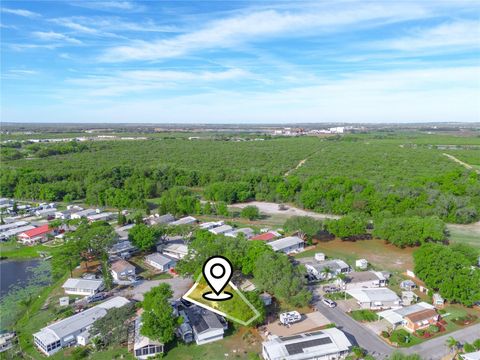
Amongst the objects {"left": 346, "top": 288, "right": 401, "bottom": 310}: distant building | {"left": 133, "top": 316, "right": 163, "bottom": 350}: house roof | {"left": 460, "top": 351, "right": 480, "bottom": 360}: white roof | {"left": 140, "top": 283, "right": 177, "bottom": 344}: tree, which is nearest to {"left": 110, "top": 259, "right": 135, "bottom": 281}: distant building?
{"left": 140, "top": 283, "right": 177, "bottom": 344}: tree

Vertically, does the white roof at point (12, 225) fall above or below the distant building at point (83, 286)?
above

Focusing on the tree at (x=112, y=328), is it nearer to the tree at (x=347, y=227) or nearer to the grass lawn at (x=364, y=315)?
the grass lawn at (x=364, y=315)

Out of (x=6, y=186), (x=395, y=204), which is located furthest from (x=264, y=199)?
(x=6, y=186)

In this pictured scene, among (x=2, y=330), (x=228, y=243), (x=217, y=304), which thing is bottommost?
(x=2, y=330)

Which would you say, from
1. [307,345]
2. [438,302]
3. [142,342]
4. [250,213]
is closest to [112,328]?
[142,342]

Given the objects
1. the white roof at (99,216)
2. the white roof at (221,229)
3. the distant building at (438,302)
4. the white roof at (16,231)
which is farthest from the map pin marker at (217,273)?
the white roof at (16,231)

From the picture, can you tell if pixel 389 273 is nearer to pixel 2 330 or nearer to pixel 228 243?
pixel 228 243
